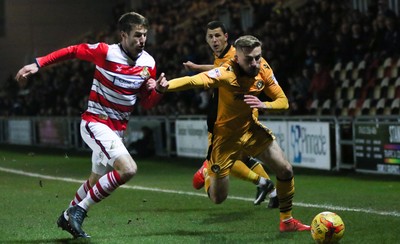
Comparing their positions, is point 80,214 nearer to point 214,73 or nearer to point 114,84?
point 114,84

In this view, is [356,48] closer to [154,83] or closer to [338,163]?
[338,163]

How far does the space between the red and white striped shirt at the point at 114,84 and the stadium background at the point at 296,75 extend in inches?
289

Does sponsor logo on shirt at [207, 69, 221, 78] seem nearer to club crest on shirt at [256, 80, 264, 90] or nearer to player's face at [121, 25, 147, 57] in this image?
club crest on shirt at [256, 80, 264, 90]

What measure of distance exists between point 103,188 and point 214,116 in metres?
1.75

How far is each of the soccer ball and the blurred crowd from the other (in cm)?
695

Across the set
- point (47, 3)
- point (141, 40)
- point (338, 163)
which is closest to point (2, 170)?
point (338, 163)

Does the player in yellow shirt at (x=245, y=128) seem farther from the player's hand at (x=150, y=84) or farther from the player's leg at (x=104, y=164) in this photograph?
the player's leg at (x=104, y=164)

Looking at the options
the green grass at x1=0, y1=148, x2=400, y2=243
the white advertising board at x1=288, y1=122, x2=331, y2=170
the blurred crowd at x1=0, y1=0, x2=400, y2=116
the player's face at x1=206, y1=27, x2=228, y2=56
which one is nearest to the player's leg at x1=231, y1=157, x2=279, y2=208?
the green grass at x1=0, y1=148, x2=400, y2=243

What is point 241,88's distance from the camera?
870 cm

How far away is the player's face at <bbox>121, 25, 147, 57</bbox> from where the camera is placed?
8.47 metres

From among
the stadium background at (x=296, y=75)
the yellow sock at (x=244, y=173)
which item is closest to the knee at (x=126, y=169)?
the yellow sock at (x=244, y=173)

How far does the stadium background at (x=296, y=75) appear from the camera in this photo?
16.3 meters

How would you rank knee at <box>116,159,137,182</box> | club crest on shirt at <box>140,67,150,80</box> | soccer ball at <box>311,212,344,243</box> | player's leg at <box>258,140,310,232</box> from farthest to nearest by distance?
player's leg at <box>258,140,310,232</box> → club crest on shirt at <box>140,67,150,80</box> → knee at <box>116,159,137,182</box> → soccer ball at <box>311,212,344,243</box>

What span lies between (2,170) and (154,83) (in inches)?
458
